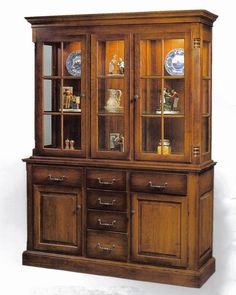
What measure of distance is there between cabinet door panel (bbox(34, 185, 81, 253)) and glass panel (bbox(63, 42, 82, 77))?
93 centimetres

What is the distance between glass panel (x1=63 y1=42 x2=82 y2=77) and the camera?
6051mm

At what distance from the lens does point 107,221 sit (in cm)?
592

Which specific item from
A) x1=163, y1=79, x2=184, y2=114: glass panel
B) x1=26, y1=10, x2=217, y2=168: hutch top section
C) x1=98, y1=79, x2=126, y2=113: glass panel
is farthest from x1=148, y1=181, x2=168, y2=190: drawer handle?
x1=98, y1=79, x2=126, y2=113: glass panel

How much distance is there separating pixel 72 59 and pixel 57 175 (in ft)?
3.06

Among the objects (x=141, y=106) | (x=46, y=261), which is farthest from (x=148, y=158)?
(x=46, y=261)

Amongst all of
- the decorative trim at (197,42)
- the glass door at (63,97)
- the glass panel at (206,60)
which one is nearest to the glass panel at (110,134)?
the glass door at (63,97)

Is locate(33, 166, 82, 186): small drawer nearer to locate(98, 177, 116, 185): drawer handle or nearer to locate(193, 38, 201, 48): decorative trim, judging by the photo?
locate(98, 177, 116, 185): drawer handle

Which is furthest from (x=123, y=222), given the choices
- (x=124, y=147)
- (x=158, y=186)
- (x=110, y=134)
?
(x=110, y=134)

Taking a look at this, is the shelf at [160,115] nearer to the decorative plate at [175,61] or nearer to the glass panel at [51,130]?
the decorative plate at [175,61]

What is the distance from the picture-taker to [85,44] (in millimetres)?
5945

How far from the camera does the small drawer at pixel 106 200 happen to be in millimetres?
5859

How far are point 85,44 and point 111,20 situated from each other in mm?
293
